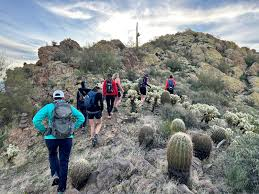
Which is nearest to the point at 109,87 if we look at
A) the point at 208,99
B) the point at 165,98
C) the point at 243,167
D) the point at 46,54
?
the point at 165,98

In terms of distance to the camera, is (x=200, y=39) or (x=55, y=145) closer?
(x=55, y=145)

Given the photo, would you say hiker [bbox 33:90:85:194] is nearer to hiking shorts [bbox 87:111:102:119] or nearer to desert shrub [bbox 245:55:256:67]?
hiking shorts [bbox 87:111:102:119]

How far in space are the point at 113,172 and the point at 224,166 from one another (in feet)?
9.38

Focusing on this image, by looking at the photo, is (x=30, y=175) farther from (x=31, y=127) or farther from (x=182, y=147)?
(x=182, y=147)

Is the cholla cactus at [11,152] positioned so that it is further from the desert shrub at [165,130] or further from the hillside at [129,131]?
the desert shrub at [165,130]

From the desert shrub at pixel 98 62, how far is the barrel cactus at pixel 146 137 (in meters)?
9.61

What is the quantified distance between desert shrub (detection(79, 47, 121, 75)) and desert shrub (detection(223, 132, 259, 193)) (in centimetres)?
1154

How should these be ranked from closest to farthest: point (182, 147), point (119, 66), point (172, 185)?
point (172, 185) < point (182, 147) < point (119, 66)

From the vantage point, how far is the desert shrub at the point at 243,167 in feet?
19.4

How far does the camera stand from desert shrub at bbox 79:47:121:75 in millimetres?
17422

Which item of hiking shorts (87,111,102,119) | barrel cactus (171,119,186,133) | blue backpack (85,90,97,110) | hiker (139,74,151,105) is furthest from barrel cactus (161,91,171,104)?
blue backpack (85,90,97,110)

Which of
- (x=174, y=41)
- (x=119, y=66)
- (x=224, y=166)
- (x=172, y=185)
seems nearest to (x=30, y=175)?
(x=172, y=185)

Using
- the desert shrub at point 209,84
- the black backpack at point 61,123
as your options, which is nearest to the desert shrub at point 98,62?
the desert shrub at point 209,84

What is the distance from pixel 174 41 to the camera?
121 feet
